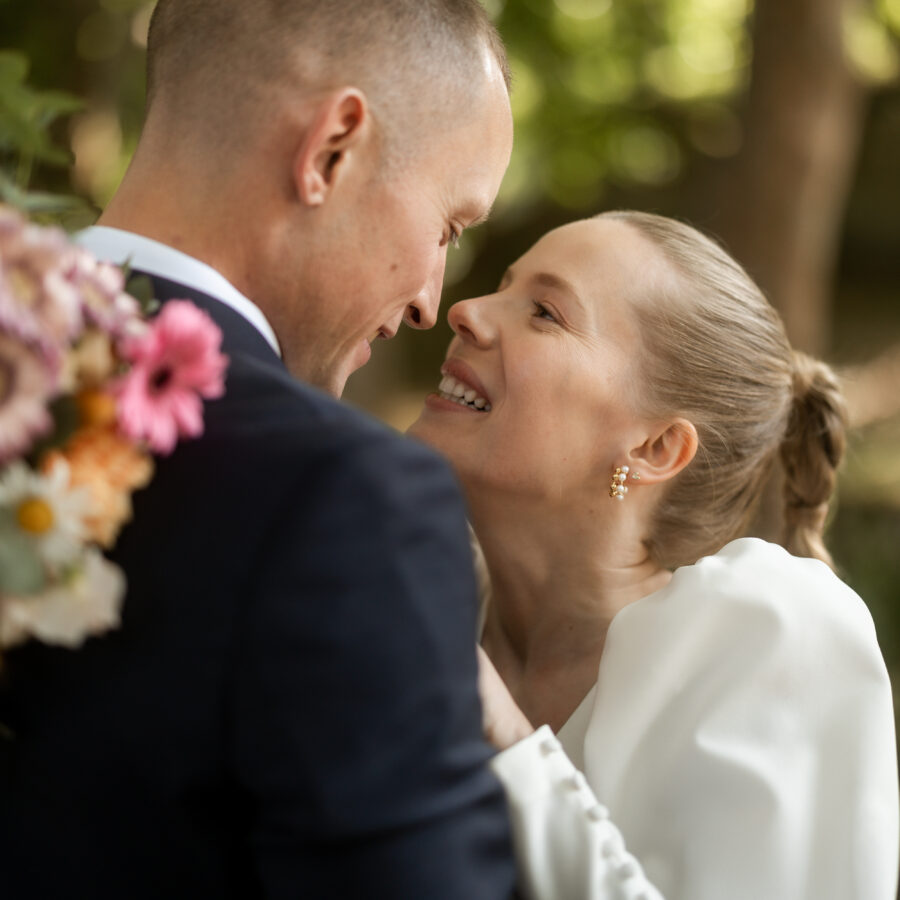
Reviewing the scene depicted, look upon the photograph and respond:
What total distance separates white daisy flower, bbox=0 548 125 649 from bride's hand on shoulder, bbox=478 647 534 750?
79 centimetres

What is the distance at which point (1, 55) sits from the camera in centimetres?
204

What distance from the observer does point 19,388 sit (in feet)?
3.85

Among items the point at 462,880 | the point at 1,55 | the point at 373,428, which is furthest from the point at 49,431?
the point at 1,55

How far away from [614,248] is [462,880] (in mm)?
1704

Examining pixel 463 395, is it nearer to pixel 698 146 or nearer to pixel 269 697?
pixel 269 697

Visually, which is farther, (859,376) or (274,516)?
(859,376)

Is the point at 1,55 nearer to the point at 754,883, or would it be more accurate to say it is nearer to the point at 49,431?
the point at 49,431

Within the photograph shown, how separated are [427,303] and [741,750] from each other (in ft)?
3.34

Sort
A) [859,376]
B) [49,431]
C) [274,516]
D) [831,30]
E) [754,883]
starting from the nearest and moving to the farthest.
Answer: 1. [49,431]
2. [274,516]
3. [754,883]
4. [831,30]
5. [859,376]

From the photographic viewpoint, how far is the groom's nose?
2.20 m

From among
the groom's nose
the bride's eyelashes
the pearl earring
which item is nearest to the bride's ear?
the pearl earring

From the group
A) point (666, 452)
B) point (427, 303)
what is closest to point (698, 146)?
point (666, 452)

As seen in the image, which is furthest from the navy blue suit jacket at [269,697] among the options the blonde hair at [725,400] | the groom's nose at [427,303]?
the blonde hair at [725,400]

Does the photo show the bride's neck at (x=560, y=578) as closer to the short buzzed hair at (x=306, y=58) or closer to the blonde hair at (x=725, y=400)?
the blonde hair at (x=725, y=400)
